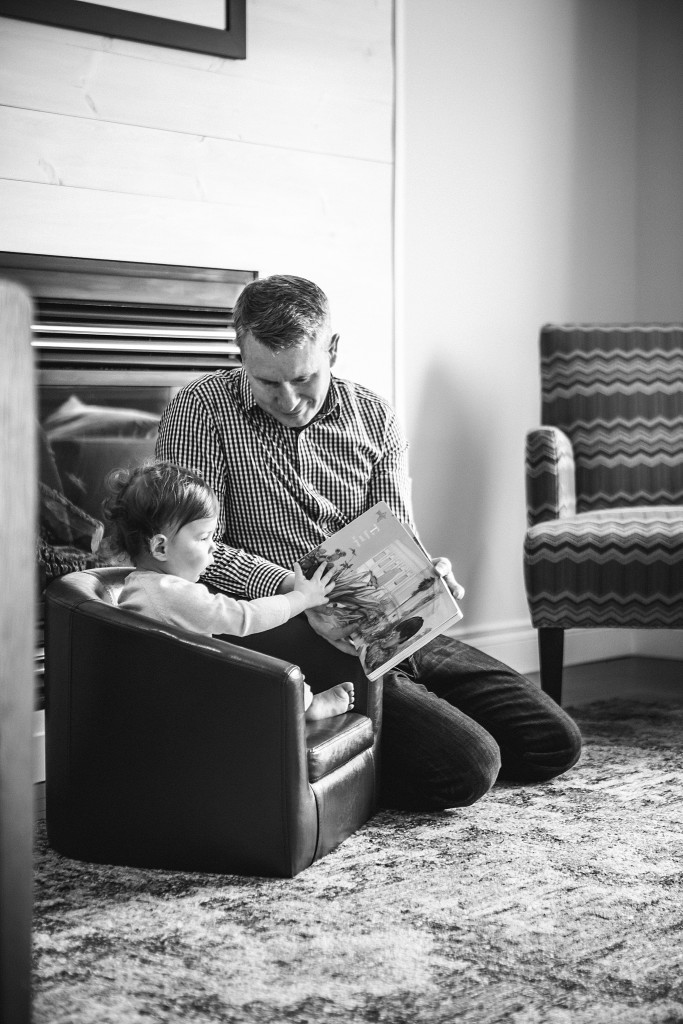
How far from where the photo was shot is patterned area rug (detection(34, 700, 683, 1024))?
4.30ft

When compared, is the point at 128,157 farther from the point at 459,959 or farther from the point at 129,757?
the point at 459,959

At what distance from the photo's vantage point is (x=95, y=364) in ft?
8.39

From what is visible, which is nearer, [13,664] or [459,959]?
[13,664]

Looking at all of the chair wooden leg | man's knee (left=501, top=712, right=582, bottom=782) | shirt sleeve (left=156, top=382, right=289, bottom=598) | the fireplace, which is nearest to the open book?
shirt sleeve (left=156, top=382, right=289, bottom=598)

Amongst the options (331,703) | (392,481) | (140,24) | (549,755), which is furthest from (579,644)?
(140,24)

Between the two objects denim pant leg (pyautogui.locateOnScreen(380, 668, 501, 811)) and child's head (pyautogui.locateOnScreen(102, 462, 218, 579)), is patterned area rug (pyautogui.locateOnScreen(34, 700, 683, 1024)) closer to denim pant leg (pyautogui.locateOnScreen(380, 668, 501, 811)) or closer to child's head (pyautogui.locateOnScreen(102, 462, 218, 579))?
denim pant leg (pyautogui.locateOnScreen(380, 668, 501, 811))

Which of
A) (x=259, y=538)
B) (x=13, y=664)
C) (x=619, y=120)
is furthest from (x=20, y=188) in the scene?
(x=619, y=120)

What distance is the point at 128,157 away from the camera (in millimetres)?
2523

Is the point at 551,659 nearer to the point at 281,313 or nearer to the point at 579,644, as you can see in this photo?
the point at 579,644

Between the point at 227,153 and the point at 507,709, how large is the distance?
1.44 meters

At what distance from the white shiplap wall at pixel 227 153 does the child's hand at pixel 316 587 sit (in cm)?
100

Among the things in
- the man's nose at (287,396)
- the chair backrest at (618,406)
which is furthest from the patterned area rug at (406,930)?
the chair backrest at (618,406)

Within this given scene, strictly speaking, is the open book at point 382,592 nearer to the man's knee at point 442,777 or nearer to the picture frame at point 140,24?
the man's knee at point 442,777

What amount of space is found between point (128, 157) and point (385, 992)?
1867mm
